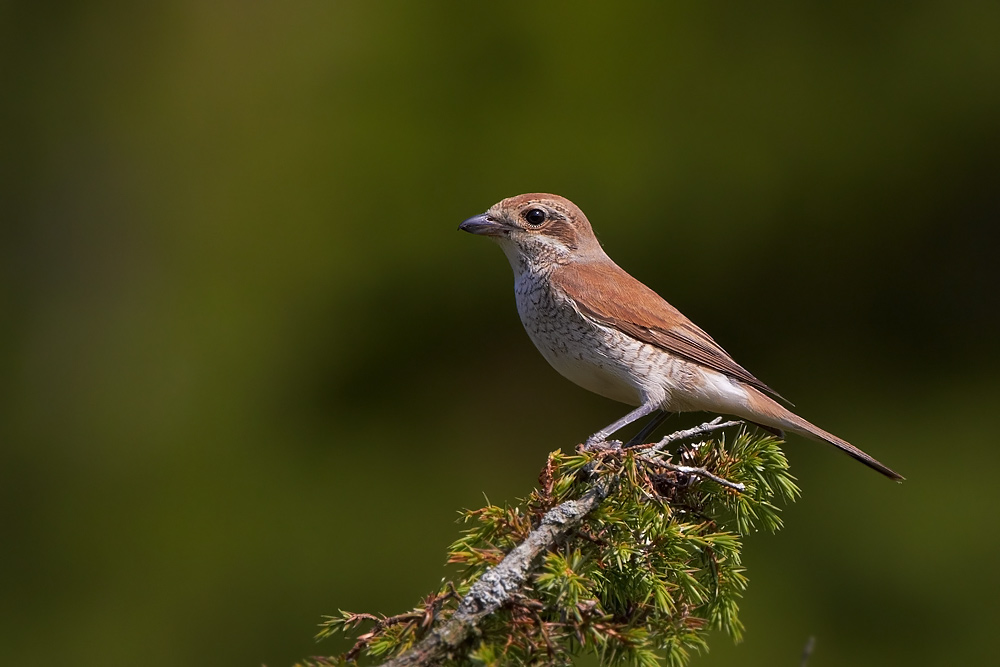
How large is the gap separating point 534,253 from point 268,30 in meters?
2.55

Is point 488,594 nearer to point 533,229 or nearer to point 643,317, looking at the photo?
point 643,317

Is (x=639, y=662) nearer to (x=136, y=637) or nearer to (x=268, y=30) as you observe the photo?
(x=136, y=637)

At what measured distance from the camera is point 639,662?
181cm

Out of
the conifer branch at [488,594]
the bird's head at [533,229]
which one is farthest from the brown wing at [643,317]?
the conifer branch at [488,594]

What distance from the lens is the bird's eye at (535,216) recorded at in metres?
3.48

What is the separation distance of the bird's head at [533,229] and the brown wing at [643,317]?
167mm

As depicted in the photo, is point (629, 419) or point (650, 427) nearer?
point (629, 419)

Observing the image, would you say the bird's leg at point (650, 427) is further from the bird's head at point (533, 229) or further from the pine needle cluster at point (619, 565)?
the pine needle cluster at point (619, 565)

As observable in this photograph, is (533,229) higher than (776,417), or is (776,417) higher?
(533,229)

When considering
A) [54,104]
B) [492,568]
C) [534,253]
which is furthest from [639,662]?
[54,104]

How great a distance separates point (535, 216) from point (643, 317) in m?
0.63

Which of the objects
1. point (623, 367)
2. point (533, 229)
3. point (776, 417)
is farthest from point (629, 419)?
point (533, 229)

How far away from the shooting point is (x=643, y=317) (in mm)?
3139

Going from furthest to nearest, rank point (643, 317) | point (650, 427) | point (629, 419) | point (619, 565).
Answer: point (650, 427) → point (643, 317) → point (629, 419) → point (619, 565)
